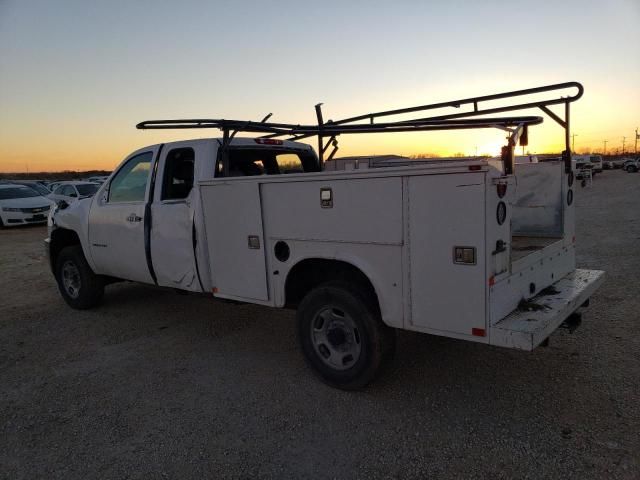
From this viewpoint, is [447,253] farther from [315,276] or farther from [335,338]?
[315,276]

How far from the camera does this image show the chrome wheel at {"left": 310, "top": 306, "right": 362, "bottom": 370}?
3.73m

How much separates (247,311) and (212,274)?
1622mm

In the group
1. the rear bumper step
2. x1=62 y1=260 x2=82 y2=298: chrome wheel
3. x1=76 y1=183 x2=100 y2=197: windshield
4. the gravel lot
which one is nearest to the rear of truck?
the rear bumper step

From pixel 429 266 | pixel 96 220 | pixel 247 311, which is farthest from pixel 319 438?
pixel 96 220

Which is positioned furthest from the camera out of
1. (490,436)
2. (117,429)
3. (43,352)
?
(43,352)

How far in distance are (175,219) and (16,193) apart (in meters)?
18.7

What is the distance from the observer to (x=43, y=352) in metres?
5.08

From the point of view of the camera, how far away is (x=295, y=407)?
365 centimetres

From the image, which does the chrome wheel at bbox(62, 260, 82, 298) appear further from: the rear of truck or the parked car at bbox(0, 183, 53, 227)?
the parked car at bbox(0, 183, 53, 227)

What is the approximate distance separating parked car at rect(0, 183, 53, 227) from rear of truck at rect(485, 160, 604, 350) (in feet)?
61.8

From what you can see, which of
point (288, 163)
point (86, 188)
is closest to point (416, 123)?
point (288, 163)

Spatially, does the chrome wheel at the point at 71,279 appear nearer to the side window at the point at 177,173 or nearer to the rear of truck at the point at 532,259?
the side window at the point at 177,173

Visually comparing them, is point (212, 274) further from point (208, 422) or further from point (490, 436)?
point (490, 436)

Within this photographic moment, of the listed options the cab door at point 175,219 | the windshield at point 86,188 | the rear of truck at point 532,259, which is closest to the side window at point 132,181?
the cab door at point 175,219
